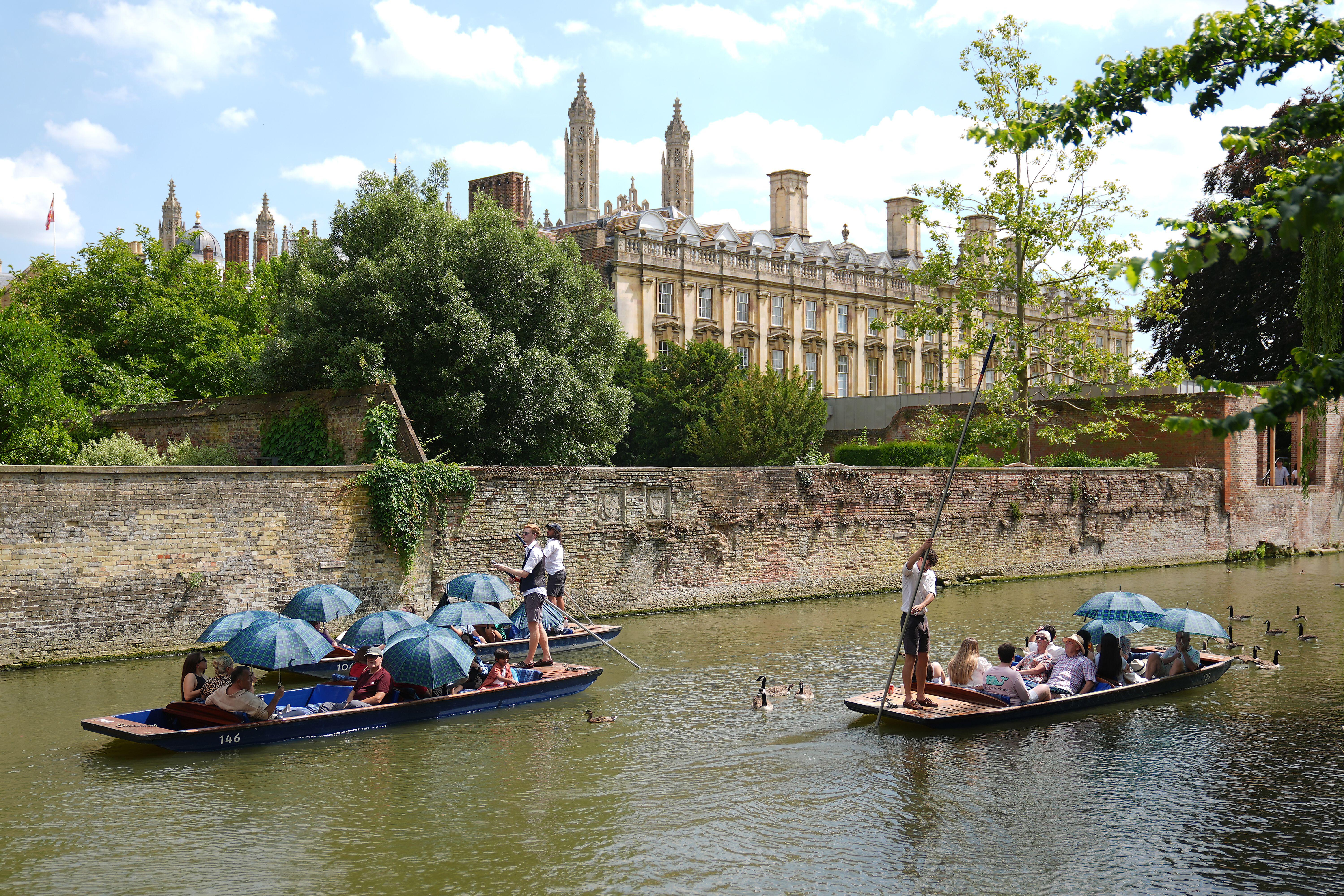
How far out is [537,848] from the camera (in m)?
8.23

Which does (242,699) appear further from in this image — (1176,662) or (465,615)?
(1176,662)

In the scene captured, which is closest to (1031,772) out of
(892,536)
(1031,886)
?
(1031,886)

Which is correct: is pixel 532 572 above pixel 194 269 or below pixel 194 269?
below

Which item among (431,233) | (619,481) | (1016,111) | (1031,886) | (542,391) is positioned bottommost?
(1031,886)

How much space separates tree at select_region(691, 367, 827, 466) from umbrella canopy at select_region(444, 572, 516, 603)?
24737 millimetres

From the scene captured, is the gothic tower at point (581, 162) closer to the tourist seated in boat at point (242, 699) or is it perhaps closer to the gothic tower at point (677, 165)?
the gothic tower at point (677, 165)

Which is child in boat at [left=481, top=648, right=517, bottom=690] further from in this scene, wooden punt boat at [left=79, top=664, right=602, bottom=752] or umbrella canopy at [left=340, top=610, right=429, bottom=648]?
umbrella canopy at [left=340, top=610, right=429, bottom=648]

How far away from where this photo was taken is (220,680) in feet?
36.3

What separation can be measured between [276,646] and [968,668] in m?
7.46

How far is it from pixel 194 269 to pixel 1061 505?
2747 centimetres

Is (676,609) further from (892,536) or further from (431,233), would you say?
(431,233)

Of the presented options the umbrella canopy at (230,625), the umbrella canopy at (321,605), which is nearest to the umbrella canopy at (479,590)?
the umbrella canopy at (321,605)

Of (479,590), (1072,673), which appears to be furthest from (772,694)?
(479,590)

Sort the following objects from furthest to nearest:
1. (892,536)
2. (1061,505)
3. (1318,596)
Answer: (1061,505) < (892,536) < (1318,596)
